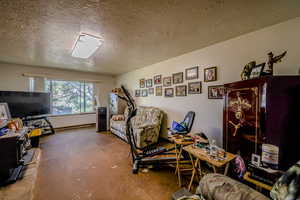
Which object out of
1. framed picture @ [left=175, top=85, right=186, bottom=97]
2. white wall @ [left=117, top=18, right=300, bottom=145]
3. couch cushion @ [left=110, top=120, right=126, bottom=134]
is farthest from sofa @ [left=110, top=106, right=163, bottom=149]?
framed picture @ [left=175, top=85, right=186, bottom=97]

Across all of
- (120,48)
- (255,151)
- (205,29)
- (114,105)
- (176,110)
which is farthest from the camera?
(114,105)

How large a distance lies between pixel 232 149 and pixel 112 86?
207 inches

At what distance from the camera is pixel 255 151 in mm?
1311

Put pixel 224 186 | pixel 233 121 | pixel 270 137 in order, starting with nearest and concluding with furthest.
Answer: pixel 224 186
pixel 270 137
pixel 233 121

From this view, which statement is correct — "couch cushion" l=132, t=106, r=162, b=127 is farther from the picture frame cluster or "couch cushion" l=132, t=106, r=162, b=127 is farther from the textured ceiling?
the textured ceiling

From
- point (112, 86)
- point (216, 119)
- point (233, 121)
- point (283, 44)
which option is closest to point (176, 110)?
point (216, 119)

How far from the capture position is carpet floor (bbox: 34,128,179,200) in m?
1.56

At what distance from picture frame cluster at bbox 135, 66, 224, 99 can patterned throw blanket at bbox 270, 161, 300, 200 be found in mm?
1739

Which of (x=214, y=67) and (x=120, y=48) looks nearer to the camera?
(x=214, y=67)

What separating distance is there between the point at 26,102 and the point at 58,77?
4.38 feet

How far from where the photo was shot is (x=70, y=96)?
4.91 metres

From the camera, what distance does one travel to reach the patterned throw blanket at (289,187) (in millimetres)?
597

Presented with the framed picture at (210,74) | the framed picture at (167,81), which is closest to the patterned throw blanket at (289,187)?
the framed picture at (210,74)

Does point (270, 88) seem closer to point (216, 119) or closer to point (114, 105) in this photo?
point (216, 119)
